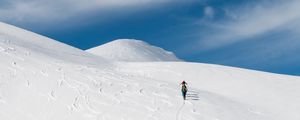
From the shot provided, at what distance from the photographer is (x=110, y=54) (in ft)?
444

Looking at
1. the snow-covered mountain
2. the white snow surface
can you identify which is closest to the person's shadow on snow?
the white snow surface

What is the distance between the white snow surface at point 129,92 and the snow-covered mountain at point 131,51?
8568 centimetres

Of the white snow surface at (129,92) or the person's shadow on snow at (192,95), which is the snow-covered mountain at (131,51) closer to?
the white snow surface at (129,92)

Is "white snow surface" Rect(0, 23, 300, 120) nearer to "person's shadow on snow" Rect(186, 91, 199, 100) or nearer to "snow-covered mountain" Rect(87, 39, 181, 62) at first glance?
"person's shadow on snow" Rect(186, 91, 199, 100)

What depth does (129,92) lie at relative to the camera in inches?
1276

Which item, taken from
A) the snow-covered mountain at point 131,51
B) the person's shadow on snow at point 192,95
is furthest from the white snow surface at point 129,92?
the snow-covered mountain at point 131,51

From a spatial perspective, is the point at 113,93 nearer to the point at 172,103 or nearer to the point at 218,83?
the point at 172,103

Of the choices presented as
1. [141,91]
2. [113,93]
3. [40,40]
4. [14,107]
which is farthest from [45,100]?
[40,40]

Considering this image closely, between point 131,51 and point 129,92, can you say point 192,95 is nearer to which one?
point 129,92

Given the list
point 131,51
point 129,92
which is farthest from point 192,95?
point 131,51

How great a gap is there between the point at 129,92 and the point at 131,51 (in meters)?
116

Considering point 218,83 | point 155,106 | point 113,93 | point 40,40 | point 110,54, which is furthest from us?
point 110,54

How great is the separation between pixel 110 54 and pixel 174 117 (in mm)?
108928

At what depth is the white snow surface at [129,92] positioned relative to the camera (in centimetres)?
2811
